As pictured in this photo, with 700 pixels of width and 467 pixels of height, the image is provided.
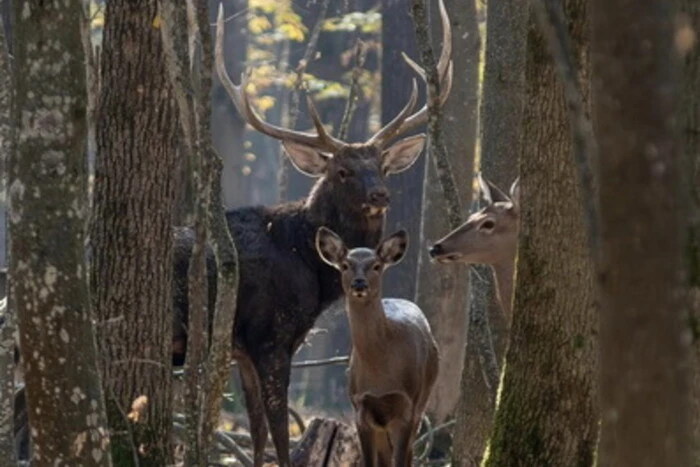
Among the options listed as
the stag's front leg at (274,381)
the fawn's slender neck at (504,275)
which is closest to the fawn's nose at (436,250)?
the fawn's slender neck at (504,275)

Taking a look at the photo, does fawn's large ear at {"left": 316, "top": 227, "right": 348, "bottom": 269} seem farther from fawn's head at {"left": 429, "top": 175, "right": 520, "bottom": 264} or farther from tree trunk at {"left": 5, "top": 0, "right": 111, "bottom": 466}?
tree trunk at {"left": 5, "top": 0, "right": 111, "bottom": 466}

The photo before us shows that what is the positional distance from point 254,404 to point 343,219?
5.12ft

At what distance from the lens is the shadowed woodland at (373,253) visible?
4.80 m

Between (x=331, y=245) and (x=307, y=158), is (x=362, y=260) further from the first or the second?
(x=307, y=158)

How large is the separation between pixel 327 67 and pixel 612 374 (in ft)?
94.9

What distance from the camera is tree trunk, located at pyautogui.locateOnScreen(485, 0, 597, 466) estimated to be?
868 centimetres

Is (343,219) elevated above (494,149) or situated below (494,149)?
below

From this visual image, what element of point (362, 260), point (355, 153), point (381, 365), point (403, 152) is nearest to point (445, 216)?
point (403, 152)

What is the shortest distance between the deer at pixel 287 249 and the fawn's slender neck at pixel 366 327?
1.34m

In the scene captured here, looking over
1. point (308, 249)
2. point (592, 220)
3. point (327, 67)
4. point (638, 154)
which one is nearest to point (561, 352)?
point (592, 220)

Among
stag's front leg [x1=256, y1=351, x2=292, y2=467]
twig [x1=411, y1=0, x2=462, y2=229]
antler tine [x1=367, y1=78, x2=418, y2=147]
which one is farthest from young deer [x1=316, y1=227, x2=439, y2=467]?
antler tine [x1=367, y1=78, x2=418, y2=147]

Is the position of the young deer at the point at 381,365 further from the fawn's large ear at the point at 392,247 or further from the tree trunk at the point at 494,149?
the tree trunk at the point at 494,149

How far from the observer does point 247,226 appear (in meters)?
13.8

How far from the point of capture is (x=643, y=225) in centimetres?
473
